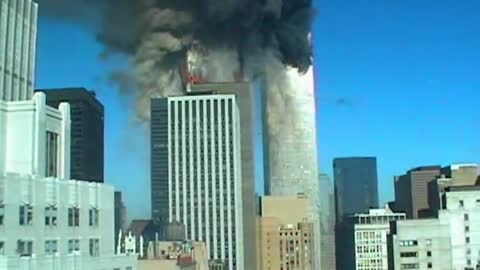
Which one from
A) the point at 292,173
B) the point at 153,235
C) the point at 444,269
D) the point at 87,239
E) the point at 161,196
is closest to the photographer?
the point at 87,239

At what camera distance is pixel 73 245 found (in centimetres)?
1415

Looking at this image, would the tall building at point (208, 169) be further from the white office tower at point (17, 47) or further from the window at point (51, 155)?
the window at point (51, 155)

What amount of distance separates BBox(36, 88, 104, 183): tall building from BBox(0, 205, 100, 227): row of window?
29.2 m

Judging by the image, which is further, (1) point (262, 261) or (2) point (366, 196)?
(2) point (366, 196)

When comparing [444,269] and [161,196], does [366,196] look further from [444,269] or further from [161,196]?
[444,269]

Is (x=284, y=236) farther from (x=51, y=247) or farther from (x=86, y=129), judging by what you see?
(x=51, y=247)

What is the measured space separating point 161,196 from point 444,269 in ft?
95.1

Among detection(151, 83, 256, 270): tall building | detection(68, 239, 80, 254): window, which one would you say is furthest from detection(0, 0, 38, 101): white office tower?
detection(151, 83, 256, 270): tall building

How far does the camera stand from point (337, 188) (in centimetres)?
10462

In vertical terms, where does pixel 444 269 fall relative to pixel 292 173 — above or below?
below

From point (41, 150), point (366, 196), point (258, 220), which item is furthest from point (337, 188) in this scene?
point (41, 150)

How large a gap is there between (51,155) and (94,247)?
7.21ft

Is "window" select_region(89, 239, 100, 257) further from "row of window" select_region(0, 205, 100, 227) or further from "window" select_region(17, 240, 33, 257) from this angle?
"window" select_region(17, 240, 33, 257)

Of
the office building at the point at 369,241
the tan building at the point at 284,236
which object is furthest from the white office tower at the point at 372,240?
the tan building at the point at 284,236
